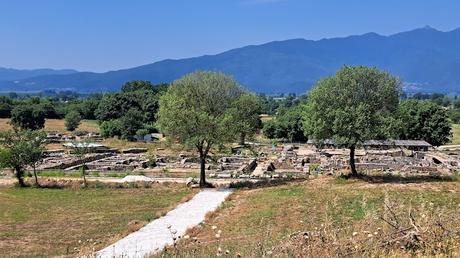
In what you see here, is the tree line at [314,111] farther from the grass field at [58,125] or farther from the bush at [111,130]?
the grass field at [58,125]

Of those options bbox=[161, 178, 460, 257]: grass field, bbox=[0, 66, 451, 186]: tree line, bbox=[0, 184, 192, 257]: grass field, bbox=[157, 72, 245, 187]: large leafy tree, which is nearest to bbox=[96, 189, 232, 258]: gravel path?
bbox=[0, 184, 192, 257]: grass field

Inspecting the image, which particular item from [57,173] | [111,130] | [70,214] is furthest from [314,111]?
[111,130]

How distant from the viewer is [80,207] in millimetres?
32344

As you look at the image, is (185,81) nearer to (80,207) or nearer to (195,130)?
(195,130)

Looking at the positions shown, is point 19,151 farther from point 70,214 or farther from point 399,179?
point 399,179

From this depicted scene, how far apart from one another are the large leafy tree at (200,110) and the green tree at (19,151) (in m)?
11.9

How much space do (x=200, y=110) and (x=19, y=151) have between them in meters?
15.8

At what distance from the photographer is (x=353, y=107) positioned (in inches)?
1423

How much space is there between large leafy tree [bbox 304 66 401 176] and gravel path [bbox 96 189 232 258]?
8.74 metres

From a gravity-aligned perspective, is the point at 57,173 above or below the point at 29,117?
below

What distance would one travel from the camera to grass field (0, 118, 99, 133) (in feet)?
379

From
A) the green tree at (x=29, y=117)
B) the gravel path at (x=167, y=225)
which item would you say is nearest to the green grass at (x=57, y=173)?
the gravel path at (x=167, y=225)

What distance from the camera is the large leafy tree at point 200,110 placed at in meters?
37.2

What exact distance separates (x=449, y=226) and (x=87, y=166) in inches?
1999
